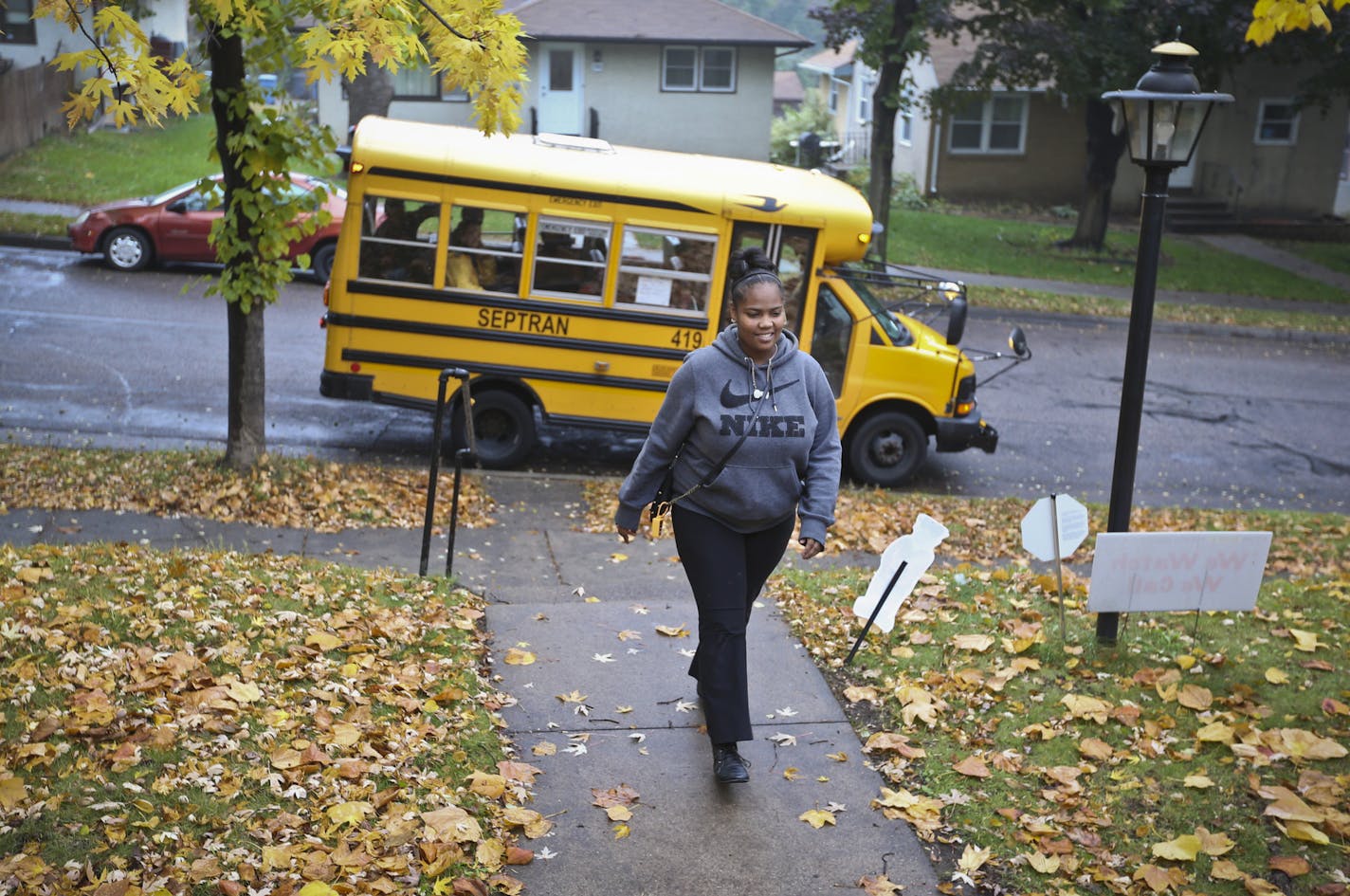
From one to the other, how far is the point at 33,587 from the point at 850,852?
4.30 meters

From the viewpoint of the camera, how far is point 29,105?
91.6 feet

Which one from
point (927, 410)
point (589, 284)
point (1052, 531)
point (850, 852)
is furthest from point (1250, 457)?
point (850, 852)

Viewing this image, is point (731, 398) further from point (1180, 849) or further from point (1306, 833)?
point (1306, 833)

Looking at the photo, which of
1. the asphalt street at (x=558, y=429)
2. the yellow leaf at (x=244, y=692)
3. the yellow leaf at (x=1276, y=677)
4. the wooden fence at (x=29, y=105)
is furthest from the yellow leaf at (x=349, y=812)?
the wooden fence at (x=29, y=105)

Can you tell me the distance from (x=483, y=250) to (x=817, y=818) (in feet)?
24.5

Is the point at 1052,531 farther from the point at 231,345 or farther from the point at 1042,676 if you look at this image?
the point at 231,345

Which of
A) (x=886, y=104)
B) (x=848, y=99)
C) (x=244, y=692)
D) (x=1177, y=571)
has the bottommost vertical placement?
(x=244, y=692)

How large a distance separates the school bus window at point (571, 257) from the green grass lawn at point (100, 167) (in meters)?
13.5

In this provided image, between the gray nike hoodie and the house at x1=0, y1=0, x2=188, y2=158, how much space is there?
2344cm

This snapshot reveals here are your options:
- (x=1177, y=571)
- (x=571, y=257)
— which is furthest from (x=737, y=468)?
(x=571, y=257)

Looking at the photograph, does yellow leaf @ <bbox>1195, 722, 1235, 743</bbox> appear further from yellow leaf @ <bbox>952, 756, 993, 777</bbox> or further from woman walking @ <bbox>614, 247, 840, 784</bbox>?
woman walking @ <bbox>614, 247, 840, 784</bbox>

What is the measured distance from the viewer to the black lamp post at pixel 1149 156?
645 cm

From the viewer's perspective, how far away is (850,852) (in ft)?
16.1

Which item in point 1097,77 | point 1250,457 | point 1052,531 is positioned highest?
point 1097,77
